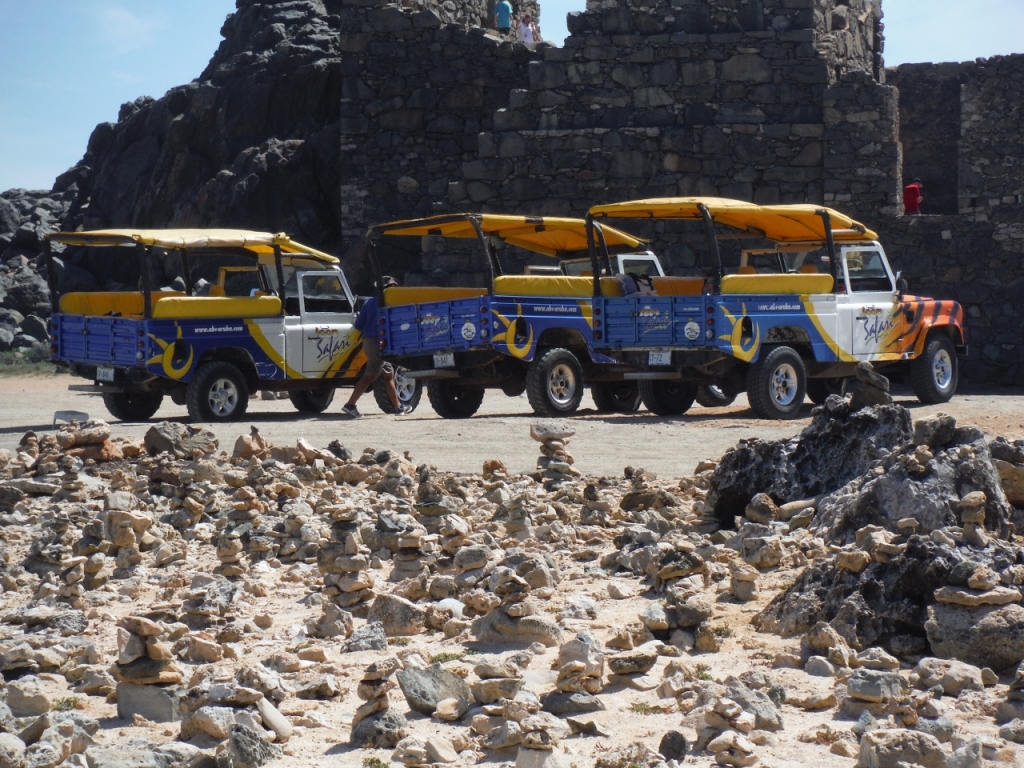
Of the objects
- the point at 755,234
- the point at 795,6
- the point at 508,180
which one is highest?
the point at 795,6

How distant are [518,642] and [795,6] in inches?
724

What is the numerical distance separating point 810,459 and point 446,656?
3486 mm

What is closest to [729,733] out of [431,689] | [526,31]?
[431,689]

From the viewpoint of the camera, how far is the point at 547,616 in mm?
6105

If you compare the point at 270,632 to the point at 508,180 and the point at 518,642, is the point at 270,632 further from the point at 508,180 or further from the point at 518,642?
the point at 508,180

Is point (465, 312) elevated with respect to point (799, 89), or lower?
lower

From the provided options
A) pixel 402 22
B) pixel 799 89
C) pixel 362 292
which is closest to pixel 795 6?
pixel 799 89

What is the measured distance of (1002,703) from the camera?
468 centimetres

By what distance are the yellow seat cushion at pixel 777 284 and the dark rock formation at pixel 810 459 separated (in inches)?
236

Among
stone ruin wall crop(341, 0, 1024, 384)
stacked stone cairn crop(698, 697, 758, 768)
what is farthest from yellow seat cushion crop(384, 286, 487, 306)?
stacked stone cairn crop(698, 697, 758, 768)

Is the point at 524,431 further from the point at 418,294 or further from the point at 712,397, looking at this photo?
the point at 712,397

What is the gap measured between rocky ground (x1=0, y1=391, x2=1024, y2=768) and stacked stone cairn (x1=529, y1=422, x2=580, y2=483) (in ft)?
1.13

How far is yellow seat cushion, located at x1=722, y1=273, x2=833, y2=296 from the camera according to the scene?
14.5 meters

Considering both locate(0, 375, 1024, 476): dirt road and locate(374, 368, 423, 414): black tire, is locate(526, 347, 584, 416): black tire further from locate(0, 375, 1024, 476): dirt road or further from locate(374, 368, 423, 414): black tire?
locate(374, 368, 423, 414): black tire
